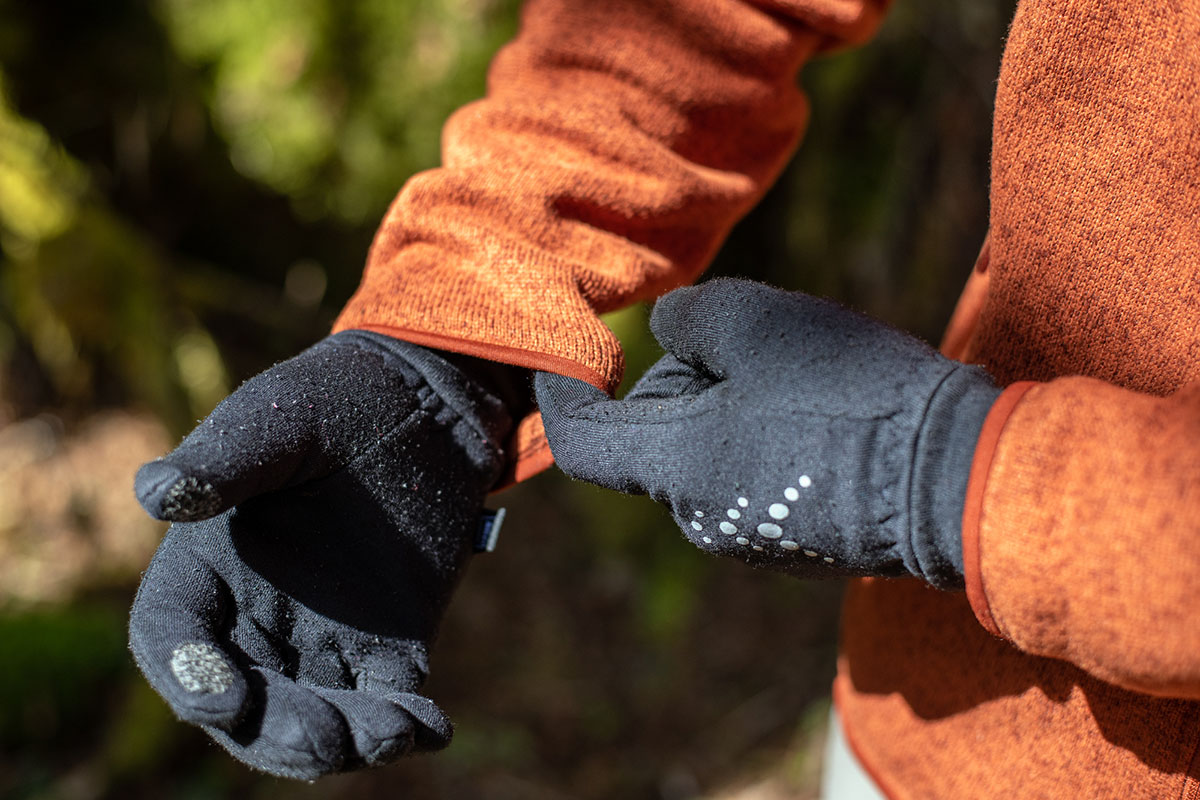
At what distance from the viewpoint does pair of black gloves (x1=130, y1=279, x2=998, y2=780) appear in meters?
0.71

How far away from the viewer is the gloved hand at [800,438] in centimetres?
69

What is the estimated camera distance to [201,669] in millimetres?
744

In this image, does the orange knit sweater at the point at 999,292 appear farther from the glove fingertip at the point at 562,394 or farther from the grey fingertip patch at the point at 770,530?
the grey fingertip patch at the point at 770,530

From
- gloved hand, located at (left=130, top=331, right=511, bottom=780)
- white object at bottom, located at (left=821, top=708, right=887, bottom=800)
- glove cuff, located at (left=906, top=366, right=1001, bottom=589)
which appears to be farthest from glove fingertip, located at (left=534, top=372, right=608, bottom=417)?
white object at bottom, located at (left=821, top=708, right=887, bottom=800)

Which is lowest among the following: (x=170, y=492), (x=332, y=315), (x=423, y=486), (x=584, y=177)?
(x=332, y=315)

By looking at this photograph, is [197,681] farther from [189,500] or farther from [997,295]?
[997,295]

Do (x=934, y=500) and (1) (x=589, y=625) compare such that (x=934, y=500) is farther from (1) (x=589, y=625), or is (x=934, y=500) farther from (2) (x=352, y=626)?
(1) (x=589, y=625)

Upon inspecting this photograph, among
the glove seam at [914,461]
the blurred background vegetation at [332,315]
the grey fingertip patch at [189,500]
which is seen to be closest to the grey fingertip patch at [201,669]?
the grey fingertip patch at [189,500]

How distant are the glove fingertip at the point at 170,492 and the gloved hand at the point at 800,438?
36 cm

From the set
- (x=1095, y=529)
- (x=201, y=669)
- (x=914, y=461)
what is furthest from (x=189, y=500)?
(x=1095, y=529)

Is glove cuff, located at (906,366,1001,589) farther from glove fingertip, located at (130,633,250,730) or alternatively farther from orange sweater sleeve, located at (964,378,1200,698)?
glove fingertip, located at (130,633,250,730)

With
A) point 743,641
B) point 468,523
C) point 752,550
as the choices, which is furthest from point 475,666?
point 752,550

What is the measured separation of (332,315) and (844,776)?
3.06 meters

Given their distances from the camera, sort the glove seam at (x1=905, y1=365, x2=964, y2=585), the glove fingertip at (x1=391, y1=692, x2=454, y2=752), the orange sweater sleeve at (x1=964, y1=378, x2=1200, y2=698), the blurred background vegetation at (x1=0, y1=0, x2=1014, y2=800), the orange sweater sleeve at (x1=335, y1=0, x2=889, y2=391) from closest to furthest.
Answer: the orange sweater sleeve at (x1=964, y1=378, x2=1200, y2=698), the glove seam at (x1=905, y1=365, x2=964, y2=585), the glove fingertip at (x1=391, y1=692, x2=454, y2=752), the orange sweater sleeve at (x1=335, y1=0, x2=889, y2=391), the blurred background vegetation at (x1=0, y1=0, x2=1014, y2=800)
